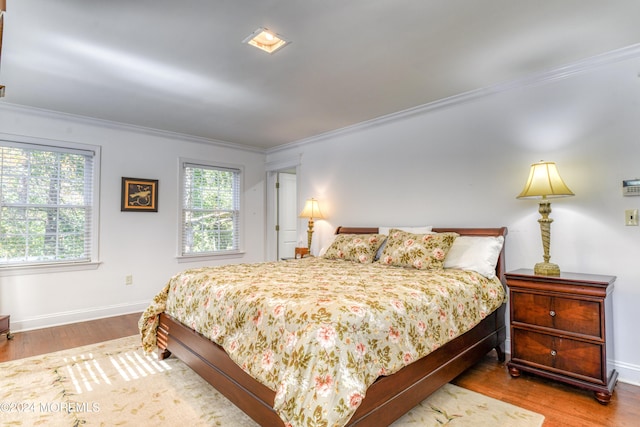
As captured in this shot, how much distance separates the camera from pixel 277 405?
1.40 m

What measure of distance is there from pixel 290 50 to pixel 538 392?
2916 millimetres

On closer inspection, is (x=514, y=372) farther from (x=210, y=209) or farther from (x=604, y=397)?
(x=210, y=209)

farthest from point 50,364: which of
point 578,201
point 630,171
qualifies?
point 630,171

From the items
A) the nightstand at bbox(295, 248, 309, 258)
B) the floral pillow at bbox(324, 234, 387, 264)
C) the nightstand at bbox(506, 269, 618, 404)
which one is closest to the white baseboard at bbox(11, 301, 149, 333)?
the nightstand at bbox(295, 248, 309, 258)

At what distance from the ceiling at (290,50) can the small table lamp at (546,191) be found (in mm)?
866

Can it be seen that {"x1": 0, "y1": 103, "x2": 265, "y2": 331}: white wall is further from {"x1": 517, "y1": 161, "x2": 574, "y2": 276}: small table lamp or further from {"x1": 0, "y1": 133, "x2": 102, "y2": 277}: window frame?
{"x1": 517, "y1": 161, "x2": 574, "y2": 276}: small table lamp

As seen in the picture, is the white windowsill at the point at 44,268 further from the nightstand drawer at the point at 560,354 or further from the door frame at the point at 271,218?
the nightstand drawer at the point at 560,354

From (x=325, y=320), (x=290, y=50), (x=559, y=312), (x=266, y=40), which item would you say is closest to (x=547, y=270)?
(x=559, y=312)

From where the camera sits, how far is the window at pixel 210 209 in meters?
4.83

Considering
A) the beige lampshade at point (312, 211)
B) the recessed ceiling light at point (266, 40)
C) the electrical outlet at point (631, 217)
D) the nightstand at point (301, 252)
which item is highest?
the recessed ceiling light at point (266, 40)

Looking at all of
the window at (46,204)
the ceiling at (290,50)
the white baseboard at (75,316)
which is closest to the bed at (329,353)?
the white baseboard at (75,316)

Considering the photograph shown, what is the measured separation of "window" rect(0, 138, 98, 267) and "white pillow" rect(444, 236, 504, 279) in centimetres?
405

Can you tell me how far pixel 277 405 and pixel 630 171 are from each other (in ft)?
9.38

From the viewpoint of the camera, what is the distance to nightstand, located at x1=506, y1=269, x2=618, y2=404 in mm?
2086
